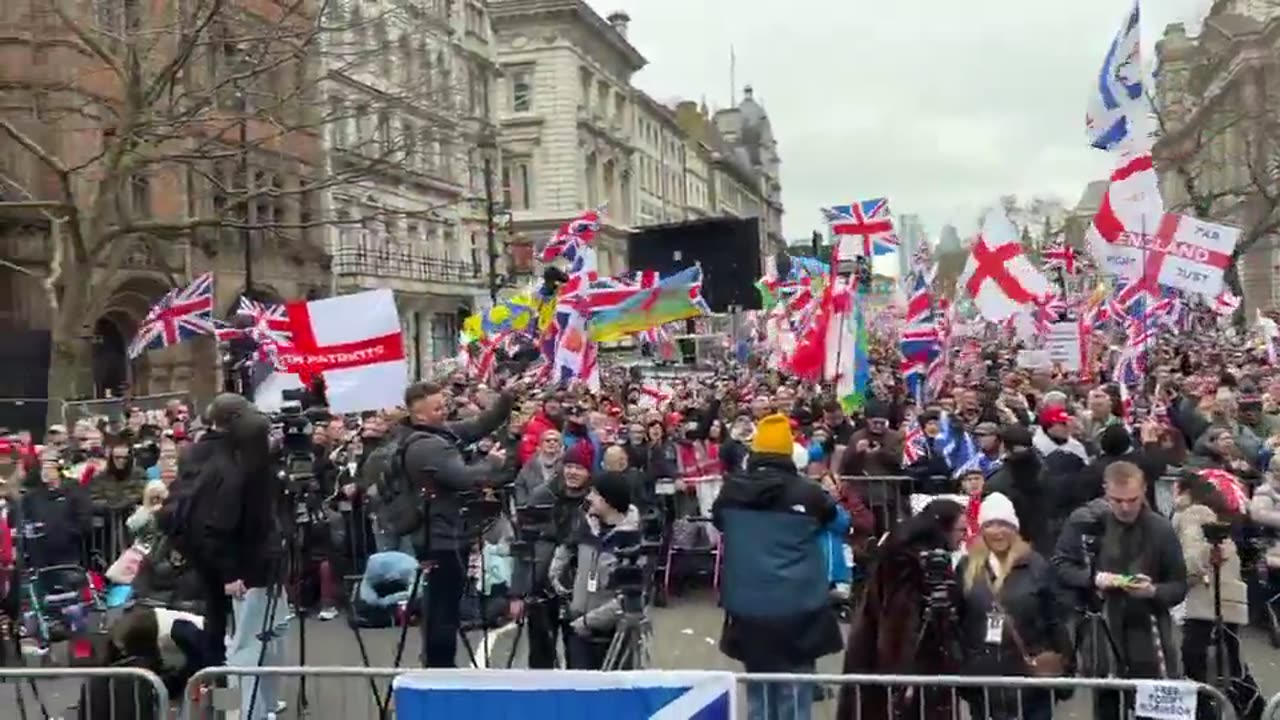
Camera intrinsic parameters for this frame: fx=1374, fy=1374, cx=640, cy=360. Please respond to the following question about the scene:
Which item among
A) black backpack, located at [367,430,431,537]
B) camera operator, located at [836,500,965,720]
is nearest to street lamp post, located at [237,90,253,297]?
black backpack, located at [367,430,431,537]

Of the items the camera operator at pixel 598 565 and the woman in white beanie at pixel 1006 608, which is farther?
the camera operator at pixel 598 565

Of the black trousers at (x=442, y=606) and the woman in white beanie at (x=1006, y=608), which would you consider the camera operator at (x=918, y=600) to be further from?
the black trousers at (x=442, y=606)

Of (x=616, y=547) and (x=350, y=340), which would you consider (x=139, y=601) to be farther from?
(x=616, y=547)

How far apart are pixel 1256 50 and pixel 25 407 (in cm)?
5410

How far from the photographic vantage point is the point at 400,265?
155 ft

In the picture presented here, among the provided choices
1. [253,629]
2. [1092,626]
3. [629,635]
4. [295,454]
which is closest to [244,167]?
[253,629]

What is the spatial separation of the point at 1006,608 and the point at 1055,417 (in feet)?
13.1

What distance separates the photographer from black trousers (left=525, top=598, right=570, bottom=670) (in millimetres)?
8039

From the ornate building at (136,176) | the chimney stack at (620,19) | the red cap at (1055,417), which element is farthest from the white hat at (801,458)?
the chimney stack at (620,19)

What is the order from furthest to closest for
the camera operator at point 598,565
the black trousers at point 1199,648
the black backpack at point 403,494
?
the black backpack at point 403,494 < the camera operator at point 598,565 < the black trousers at point 1199,648

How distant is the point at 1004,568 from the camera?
648 cm

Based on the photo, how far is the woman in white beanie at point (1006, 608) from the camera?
614 cm

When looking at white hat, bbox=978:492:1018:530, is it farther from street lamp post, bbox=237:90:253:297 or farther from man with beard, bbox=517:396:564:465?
street lamp post, bbox=237:90:253:297

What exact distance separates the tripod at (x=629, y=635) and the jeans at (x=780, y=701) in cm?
140
